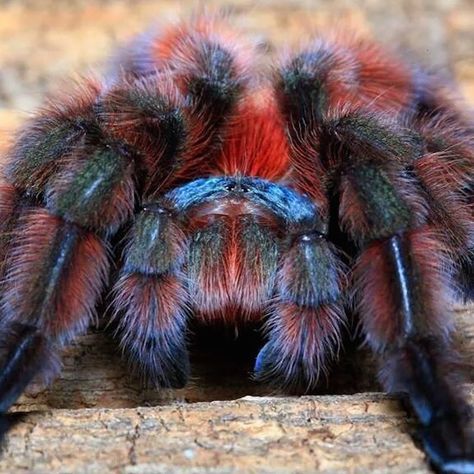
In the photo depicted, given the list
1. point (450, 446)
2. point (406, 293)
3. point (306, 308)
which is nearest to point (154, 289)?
point (306, 308)

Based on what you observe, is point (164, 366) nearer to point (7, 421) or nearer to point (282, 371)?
point (282, 371)

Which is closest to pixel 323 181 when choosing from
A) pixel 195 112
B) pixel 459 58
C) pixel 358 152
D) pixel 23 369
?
pixel 358 152

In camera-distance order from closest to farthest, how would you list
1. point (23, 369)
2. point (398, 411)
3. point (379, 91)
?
point (23, 369) < point (398, 411) < point (379, 91)

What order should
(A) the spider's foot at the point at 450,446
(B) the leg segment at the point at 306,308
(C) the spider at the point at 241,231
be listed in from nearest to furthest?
1. (A) the spider's foot at the point at 450,446
2. (C) the spider at the point at 241,231
3. (B) the leg segment at the point at 306,308

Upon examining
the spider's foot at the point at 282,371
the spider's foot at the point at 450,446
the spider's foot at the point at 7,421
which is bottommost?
the spider's foot at the point at 450,446

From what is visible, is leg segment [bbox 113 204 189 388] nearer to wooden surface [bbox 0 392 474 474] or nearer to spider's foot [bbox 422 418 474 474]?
wooden surface [bbox 0 392 474 474]

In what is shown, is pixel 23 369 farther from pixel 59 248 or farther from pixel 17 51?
pixel 17 51

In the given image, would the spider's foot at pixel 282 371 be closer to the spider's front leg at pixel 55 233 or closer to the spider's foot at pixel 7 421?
the spider's front leg at pixel 55 233

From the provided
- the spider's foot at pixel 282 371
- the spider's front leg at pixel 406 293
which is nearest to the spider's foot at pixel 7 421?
the spider's foot at pixel 282 371

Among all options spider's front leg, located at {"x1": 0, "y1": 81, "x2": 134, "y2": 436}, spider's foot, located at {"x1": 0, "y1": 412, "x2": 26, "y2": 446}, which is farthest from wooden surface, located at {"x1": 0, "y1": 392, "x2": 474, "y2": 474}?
spider's front leg, located at {"x1": 0, "y1": 81, "x2": 134, "y2": 436}
